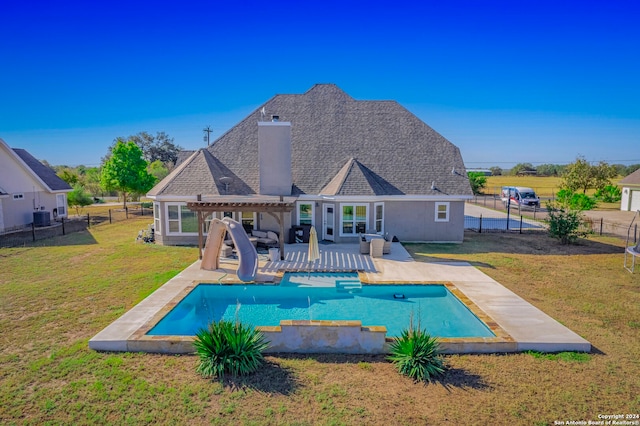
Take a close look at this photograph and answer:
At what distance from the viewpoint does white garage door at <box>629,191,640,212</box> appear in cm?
3644

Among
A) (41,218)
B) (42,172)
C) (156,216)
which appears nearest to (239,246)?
(156,216)

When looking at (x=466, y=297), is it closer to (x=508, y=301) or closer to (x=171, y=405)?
(x=508, y=301)

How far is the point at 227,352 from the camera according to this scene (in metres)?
7.64

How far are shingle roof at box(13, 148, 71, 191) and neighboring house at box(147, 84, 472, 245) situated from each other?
48.7ft

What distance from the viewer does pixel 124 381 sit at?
720 cm

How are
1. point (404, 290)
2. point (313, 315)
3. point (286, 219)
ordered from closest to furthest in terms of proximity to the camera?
point (313, 315)
point (404, 290)
point (286, 219)

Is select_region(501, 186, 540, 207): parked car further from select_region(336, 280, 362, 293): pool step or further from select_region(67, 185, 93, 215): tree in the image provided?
select_region(67, 185, 93, 215): tree

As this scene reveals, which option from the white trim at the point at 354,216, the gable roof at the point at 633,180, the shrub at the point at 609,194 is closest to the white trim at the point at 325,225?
the white trim at the point at 354,216

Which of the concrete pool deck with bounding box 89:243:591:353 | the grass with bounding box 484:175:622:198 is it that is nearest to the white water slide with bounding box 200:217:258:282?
the concrete pool deck with bounding box 89:243:591:353

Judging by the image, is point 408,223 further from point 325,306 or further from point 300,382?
point 300,382

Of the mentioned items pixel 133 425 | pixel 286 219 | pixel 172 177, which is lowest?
pixel 133 425

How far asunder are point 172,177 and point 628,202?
137 feet

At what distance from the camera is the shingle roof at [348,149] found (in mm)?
20703

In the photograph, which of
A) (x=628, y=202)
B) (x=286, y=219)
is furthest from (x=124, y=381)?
(x=628, y=202)
